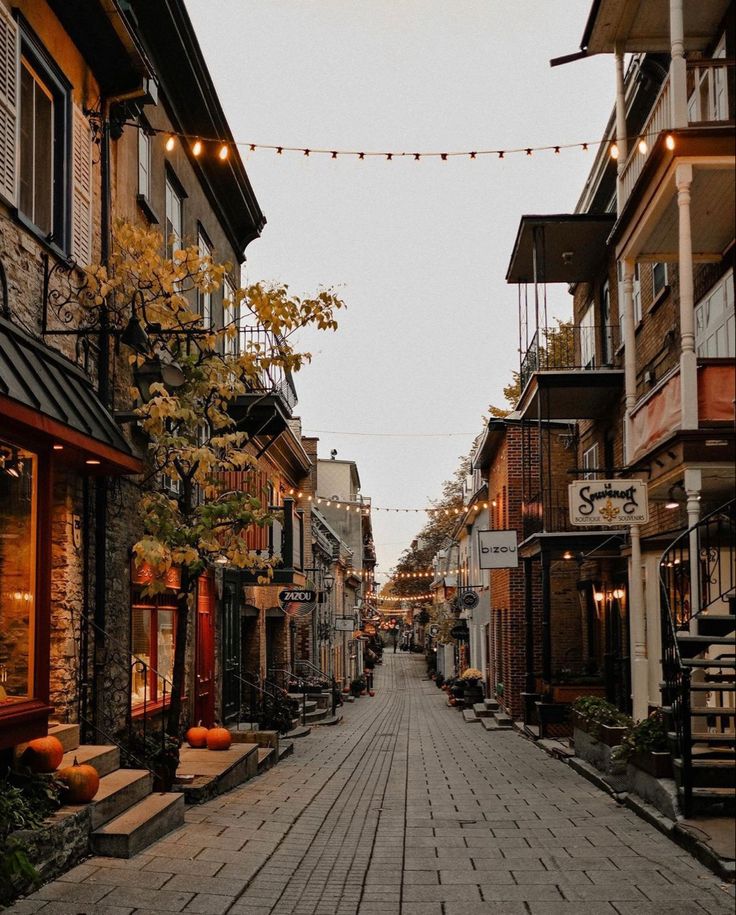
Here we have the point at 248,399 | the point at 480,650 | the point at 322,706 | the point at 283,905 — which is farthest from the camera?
the point at 480,650

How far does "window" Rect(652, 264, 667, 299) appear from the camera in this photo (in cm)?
1568

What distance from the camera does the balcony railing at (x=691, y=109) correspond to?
11.8 m

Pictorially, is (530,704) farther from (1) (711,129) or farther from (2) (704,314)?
(1) (711,129)

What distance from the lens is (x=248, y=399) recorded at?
1897 centimetres

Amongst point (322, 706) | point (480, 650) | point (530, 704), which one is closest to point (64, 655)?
point (530, 704)

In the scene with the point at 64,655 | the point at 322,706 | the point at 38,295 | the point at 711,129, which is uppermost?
the point at 711,129

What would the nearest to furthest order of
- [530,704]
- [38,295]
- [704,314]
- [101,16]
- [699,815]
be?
[699,815] < [38,295] < [101,16] < [704,314] < [530,704]

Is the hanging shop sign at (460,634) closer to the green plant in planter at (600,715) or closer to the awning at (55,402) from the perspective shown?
the green plant in planter at (600,715)

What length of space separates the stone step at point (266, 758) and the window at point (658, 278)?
8.94 meters

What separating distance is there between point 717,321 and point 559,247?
730 centimetres

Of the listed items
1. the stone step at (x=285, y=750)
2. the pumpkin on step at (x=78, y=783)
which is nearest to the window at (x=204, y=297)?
the stone step at (x=285, y=750)

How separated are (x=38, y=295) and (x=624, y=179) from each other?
805 cm

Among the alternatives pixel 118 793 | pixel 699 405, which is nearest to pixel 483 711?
pixel 699 405

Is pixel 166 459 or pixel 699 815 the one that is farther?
pixel 166 459
